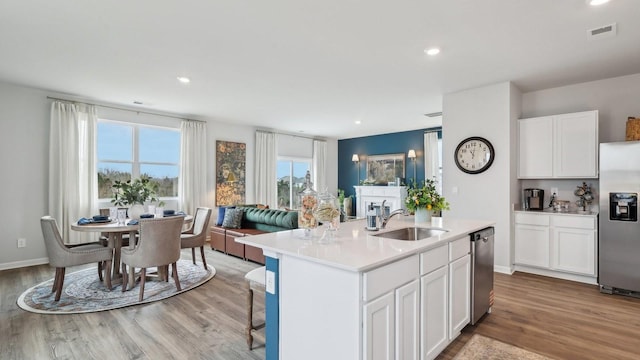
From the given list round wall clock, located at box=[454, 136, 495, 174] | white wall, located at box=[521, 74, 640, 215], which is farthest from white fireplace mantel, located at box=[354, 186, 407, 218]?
white wall, located at box=[521, 74, 640, 215]

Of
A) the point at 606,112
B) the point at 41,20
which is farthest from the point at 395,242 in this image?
the point at 606,112

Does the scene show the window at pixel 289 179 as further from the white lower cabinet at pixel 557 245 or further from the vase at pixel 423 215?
the vase at pixel 423 215

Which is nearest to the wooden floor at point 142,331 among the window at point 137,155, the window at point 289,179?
the window at point 137,155

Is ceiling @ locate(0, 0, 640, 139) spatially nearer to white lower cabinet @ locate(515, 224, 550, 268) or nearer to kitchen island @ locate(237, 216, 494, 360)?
kitchen island @ locate(237, 216, 494, 360)

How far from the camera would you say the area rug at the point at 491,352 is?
7.48 ft

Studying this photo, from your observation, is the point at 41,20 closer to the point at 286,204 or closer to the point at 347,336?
the point at 347,336

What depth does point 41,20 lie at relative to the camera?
2.65 m

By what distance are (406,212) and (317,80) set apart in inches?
86.9

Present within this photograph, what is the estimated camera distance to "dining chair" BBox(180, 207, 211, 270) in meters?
4.33

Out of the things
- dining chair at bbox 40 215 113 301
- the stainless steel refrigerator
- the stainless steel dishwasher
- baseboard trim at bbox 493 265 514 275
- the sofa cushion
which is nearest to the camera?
the stainless steel dishwasher

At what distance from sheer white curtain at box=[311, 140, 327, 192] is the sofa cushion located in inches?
156

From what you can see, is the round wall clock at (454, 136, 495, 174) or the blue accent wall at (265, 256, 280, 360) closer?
the blue accent wall at (265, 256, 280, 360)

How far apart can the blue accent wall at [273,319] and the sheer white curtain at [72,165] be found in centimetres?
461

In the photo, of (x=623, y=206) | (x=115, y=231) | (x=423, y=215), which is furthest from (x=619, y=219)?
(x=115, y=231)
